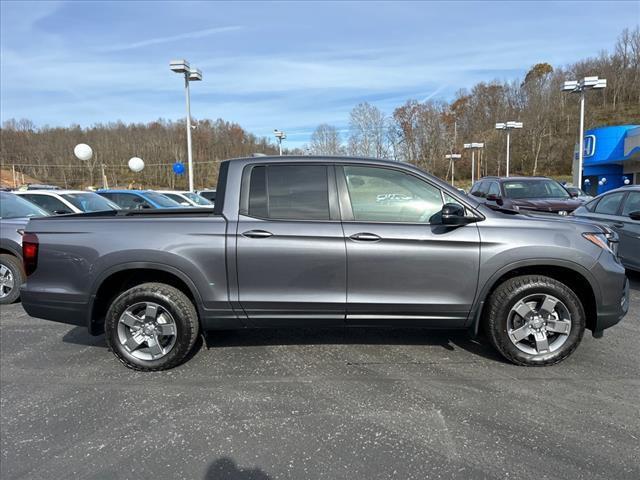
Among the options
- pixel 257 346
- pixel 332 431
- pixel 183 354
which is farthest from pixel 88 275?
pixel 332 431

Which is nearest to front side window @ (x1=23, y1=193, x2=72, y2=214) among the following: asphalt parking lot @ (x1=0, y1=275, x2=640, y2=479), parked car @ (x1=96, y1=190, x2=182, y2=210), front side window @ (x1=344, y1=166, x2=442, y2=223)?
parked car @ (x1=96, y1=190, x2=182, y2=210)

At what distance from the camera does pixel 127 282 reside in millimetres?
3871

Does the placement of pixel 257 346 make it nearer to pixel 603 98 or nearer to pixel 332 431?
pixel 332 431

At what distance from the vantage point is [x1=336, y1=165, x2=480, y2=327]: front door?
352 cm

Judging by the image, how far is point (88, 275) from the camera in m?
3.63

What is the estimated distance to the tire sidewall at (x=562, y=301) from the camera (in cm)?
358

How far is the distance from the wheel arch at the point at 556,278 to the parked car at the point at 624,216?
11.6 ft

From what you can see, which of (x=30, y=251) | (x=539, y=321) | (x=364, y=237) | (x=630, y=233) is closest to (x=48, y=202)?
(x=30, y=251)

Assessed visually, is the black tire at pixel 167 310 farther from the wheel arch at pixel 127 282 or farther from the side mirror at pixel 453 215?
the side mirror at pixel 453 215

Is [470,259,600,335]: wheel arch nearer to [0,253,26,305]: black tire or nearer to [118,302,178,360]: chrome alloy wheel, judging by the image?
[118,302,178,360]: chrome alloy wheel

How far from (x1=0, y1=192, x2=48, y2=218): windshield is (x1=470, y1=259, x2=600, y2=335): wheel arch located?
6.59 m

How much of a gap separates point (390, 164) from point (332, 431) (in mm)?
2228

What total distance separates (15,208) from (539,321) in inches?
298

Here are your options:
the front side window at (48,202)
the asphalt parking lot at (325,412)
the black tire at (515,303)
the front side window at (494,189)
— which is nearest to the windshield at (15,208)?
the front side window at (48,202)
